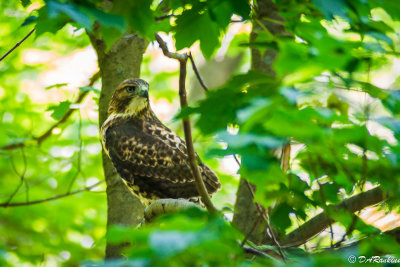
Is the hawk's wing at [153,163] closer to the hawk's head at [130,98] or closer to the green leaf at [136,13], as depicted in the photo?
the hawk's head at [130,98]

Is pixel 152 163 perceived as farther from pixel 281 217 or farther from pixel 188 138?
pixel 281 217

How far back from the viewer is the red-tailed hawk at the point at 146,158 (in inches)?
206

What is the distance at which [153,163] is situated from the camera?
5.38 m

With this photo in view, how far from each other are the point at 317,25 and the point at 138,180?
2977mm

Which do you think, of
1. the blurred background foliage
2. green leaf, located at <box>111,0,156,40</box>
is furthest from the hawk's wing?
green leaf, located at <box>111,0,156,40</box>

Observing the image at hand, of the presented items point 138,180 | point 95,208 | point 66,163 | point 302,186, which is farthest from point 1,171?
point 302,186

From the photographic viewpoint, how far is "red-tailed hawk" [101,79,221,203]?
523cm

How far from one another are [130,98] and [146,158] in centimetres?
66

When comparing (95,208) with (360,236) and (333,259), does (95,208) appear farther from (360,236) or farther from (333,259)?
(333,259)

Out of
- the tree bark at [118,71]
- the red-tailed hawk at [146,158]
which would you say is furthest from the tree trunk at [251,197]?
the tree bark at [118,71]

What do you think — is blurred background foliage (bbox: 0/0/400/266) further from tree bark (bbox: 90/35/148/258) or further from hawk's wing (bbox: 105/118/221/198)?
hawk's wing (bbox: 105/118/221/198)

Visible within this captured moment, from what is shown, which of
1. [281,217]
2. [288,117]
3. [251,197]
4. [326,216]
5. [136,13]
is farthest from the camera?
[251,197]

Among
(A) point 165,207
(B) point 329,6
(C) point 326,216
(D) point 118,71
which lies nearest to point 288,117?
(B) point 329,6

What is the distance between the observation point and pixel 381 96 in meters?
2.35
